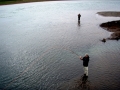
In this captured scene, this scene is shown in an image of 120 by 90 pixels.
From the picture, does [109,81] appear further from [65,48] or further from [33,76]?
[65,48]

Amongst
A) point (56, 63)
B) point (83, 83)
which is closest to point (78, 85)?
point (83, 83)

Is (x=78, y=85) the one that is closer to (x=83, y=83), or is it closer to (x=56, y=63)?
(x=83, y=83)

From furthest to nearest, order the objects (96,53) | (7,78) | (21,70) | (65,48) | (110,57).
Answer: (65,48), (96,53), (110,57), (21,70), (7,78)

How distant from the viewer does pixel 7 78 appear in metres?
16.9

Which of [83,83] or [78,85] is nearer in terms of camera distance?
[78,85]

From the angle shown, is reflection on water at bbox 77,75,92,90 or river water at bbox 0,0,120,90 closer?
reflection on water at bbox 77,75,92,90

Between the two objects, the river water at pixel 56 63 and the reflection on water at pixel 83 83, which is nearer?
the reflection on water at pixel 83 83

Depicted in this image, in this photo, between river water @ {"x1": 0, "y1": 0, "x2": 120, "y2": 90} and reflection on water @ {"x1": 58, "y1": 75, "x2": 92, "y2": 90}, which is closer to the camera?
reflection on water @ {"x1": 58, "y1": 75, "x2": 92, "y2": 90}

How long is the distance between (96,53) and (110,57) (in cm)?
221

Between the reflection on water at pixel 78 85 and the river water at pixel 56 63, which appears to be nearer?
the reflection on water at pixel 78 85

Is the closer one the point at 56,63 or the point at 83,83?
the point at 83,83

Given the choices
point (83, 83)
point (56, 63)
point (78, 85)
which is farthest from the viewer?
point (56, 63)

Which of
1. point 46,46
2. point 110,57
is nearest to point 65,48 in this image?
point 46,46

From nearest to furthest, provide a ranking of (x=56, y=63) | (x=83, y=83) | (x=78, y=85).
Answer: (x=78, y=85) < (x=83, y=83) < (x=56, y=63)
